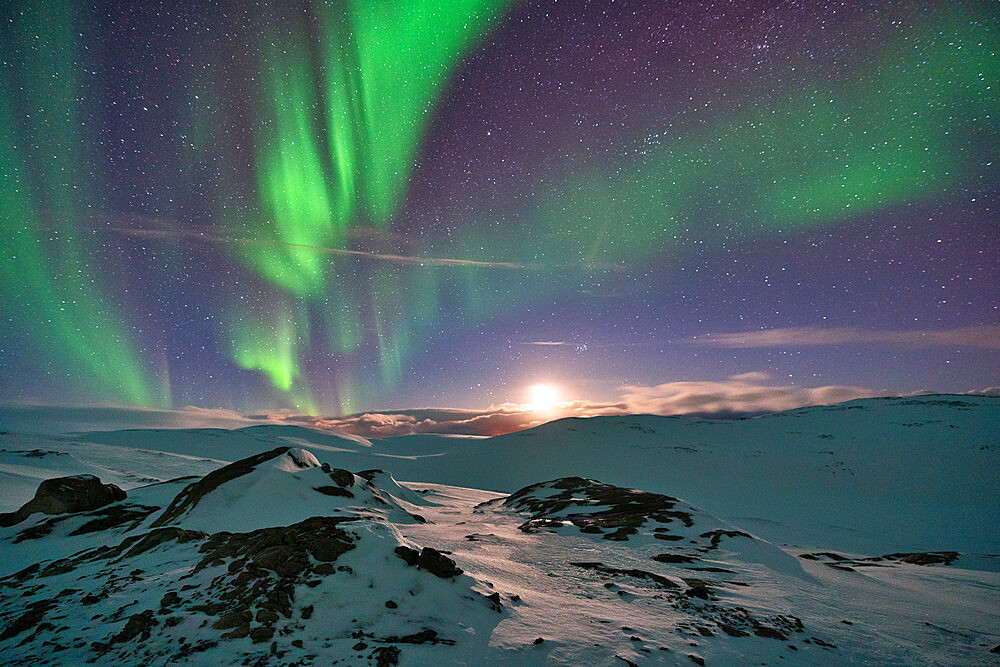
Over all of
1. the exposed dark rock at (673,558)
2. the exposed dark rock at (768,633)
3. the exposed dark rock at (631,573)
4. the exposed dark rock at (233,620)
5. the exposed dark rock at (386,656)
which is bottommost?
the exposed dark rock at (673,558)

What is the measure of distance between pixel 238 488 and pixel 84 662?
1064cm

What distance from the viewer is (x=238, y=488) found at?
16656 millimetres

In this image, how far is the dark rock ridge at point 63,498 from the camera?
1831cm

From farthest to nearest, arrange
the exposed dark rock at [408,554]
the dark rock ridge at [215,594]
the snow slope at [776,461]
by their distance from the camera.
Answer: the snow slope at [776,461], the exposed dark rock at [408,554], the dark rock ridge at [215,594]

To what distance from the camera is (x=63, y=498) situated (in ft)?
61.4

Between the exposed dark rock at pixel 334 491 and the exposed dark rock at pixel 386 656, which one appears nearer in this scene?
the exposed dark rock at pixel 386 656

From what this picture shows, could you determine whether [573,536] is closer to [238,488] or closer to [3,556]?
[238,488]

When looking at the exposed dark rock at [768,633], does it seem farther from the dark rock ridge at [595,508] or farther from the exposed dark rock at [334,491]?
the exposed dark rock at [334,491]

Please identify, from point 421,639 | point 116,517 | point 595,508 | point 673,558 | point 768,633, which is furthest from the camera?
point 595,508

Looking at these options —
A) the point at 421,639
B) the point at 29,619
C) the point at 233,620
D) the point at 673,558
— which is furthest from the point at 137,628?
the point at 673,558

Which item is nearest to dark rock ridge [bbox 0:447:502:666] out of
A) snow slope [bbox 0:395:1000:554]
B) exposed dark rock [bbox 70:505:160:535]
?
exposed dark rock [bbox 70:505:160:535]

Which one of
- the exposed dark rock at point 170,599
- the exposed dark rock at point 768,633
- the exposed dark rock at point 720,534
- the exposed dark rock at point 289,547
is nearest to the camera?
the exposed dark rock at point 170,599

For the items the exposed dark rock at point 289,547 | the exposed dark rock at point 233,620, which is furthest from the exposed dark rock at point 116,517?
the exposed dark rock at point 233,620

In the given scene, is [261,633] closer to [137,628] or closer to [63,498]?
[137,628]
